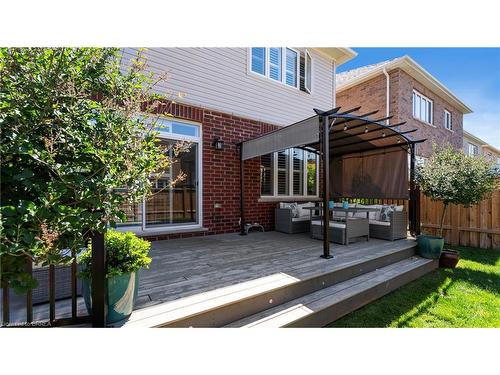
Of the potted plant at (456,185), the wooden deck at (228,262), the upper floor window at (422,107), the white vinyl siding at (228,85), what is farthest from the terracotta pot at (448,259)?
the upper floor window at (422,107)

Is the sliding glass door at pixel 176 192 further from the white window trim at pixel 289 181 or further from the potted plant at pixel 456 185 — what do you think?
the potted plant at pixel 456 185

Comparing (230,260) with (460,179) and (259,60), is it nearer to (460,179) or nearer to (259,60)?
(460,179)

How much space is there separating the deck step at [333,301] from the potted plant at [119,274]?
104 cm

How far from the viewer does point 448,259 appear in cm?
514

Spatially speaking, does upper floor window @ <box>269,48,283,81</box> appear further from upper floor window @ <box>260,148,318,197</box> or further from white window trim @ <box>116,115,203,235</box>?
white window trim @ <box>116,115,203,235</box>

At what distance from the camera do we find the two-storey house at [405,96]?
33.8 feet

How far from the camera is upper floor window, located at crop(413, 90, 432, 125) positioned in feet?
37.3

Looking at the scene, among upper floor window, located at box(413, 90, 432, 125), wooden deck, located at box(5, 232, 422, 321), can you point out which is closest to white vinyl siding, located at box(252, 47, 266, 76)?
wooden deck, located at box(5, 232, 422, 321)

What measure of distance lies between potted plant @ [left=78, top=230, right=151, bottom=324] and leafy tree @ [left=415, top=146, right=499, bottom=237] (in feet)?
19.0

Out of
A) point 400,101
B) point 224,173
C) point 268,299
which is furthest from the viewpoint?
point 400,101

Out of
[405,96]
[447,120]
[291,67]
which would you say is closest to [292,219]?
[291,67]

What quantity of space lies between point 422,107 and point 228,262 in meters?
12.5
